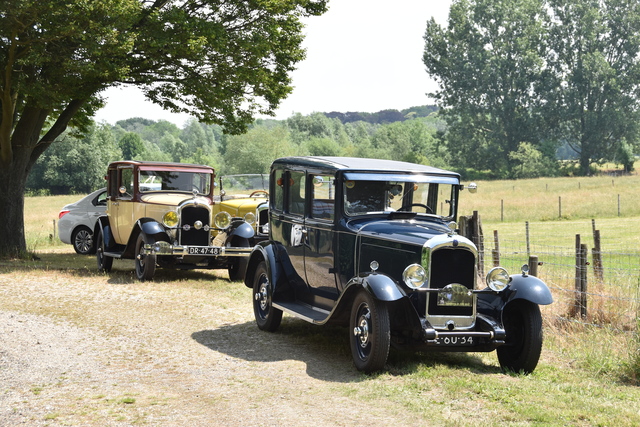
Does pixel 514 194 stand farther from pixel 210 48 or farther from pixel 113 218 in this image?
pixel 113 218

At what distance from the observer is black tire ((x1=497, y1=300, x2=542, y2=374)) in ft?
24.3

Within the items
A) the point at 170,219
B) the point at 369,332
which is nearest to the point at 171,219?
the point at 170,219

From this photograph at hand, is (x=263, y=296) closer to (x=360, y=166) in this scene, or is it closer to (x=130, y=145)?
(x=360, y=166)

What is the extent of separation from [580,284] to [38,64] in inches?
505

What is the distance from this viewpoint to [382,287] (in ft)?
23.3

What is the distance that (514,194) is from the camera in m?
48.1

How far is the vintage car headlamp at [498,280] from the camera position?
24.9ft

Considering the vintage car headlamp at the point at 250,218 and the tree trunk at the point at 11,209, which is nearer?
the vintage car headlamp at the point at 250,218

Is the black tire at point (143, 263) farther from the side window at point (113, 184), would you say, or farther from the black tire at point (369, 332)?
the black tire at point (369, 332)

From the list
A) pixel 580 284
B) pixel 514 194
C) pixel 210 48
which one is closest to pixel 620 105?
pixel 514 194

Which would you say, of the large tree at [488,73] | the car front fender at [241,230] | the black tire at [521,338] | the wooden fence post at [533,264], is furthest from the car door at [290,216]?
the large tree at [488,73]

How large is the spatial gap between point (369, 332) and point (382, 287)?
0.50 metres

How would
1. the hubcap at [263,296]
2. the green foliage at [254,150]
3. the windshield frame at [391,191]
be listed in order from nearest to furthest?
1. the windshield frame at [391,191]
2. the hubcap at [263,296]
3. the green foliage at [254,150]

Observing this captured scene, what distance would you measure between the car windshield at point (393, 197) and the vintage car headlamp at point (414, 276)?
144 centimetres
